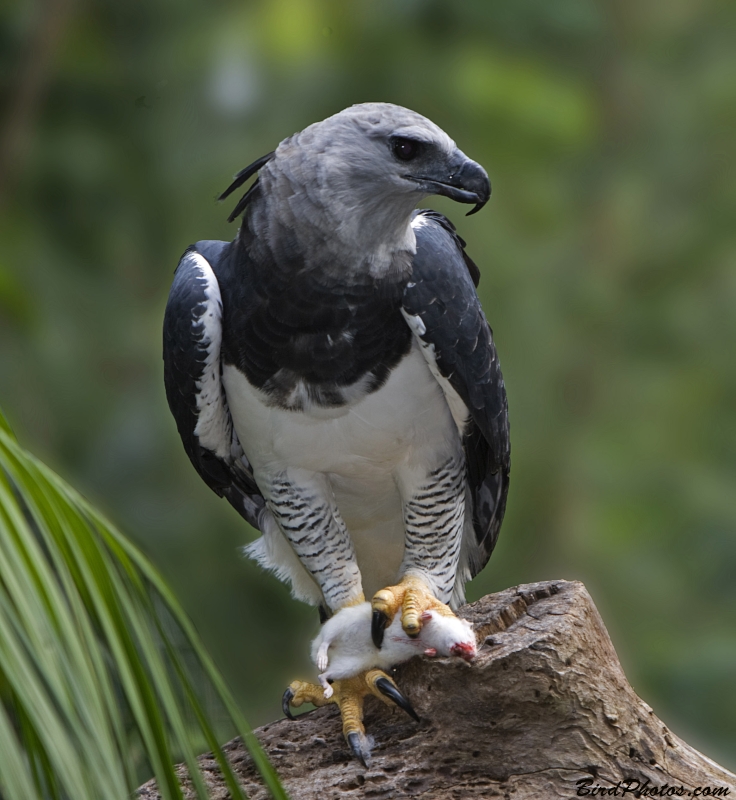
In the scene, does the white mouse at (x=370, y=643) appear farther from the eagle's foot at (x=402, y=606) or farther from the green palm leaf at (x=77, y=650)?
the green palm leaf at (x=77, y=650)

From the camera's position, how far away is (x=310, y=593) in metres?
3.43

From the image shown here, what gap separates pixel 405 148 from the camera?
103 inches

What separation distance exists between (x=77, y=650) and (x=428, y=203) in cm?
398

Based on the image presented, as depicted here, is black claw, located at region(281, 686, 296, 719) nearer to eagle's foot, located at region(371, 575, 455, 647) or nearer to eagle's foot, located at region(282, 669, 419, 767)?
eagle's foot, located at region(282, 669, 419, 767)

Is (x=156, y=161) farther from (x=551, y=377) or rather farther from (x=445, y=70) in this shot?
(x=551, y=377)

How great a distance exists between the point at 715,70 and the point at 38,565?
664 cm

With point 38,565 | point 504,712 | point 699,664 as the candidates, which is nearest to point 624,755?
point 504,712

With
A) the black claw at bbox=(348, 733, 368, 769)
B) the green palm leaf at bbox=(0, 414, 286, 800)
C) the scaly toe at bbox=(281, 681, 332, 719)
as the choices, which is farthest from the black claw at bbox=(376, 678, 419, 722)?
the green palm leaf at bbox=(0, 414, 286, 800)

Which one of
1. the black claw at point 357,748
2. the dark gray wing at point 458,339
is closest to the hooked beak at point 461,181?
the dark gray wing at point 458,339

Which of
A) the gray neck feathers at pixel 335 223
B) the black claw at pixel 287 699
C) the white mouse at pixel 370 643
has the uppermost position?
the gray neck feathers at pixel 335 223

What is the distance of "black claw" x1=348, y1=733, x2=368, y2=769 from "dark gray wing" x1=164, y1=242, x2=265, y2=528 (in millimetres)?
1023

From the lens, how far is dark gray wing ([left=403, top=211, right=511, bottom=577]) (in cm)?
267

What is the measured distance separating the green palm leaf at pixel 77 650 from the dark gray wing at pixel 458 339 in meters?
1.39

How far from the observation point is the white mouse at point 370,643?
2.45 m
